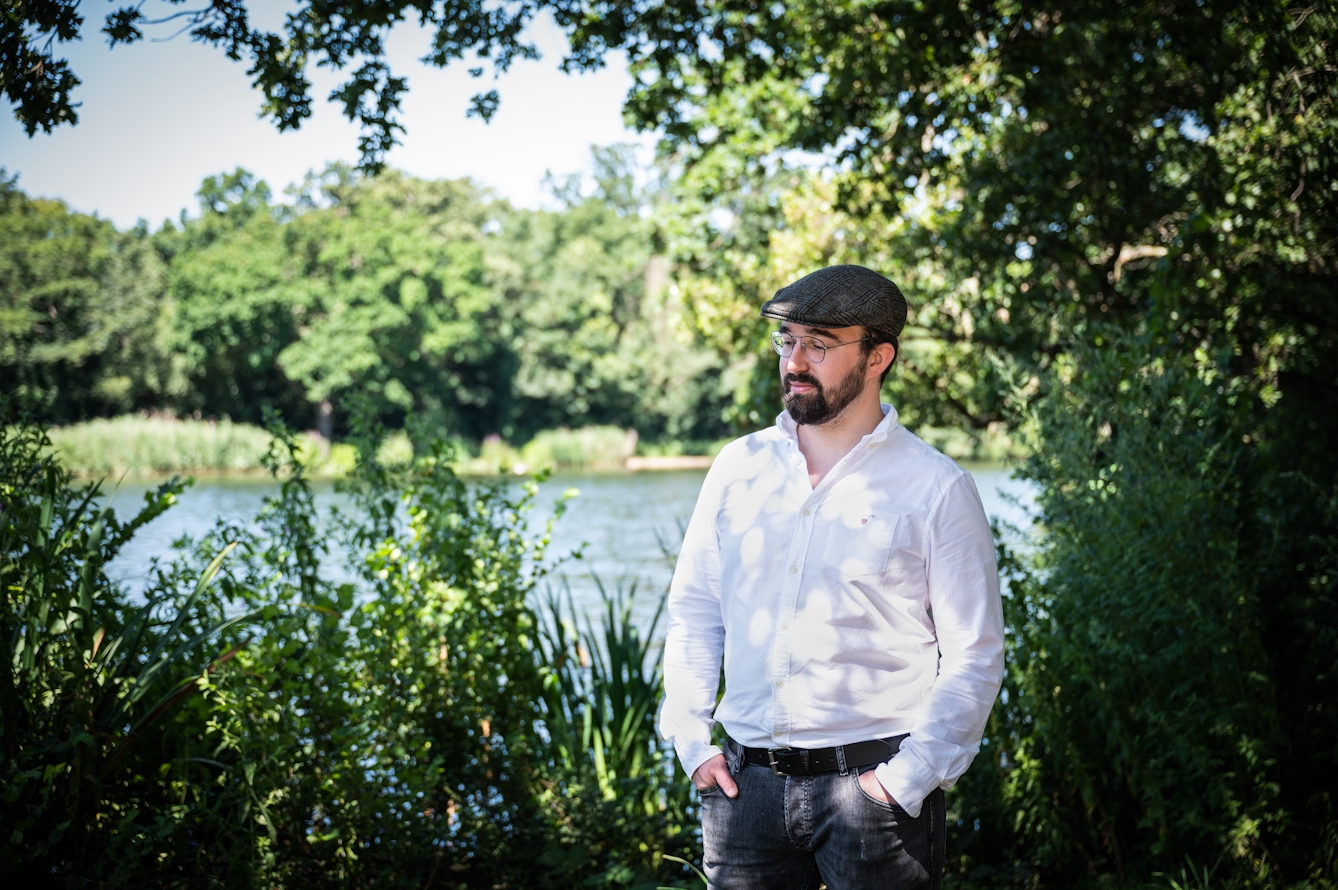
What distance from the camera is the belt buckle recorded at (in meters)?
2.03

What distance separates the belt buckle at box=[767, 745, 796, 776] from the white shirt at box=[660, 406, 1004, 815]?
0.04 ft

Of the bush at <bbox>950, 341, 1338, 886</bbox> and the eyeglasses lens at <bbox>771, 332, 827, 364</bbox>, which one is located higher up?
the eyeglasses lens at <bbox>771, 332, 827, 364</bbox>

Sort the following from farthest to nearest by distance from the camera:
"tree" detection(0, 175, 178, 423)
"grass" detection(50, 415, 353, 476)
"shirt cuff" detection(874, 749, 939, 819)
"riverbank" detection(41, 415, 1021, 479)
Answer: "tree" detection(0, 175, 178, 423), "grass" detection(50, 415, 353, 476), "riverbank" detection(41, 415, 1021, 479), "shirt cuff" detection(874, 749, 939, 819)

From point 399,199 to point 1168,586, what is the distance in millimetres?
54376

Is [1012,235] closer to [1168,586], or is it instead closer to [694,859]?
[1168,586]

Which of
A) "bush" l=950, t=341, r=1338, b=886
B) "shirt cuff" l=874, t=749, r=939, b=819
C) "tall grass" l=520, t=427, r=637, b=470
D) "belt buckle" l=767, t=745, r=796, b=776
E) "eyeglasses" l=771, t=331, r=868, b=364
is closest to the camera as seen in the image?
"shirt cuff" l=874, t=749, r=939, b=819

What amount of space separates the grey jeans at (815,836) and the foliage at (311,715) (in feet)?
5.19

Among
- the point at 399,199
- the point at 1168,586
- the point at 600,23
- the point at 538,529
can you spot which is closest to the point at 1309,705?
the point at 1168,586

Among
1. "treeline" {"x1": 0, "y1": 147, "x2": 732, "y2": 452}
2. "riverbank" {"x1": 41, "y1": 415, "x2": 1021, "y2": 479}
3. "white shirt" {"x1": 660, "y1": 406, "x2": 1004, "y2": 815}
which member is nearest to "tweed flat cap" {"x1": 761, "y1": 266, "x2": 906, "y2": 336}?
"white shirt" {"x1": 660, "y1": 406, "x2": 1004, "y2": 815}

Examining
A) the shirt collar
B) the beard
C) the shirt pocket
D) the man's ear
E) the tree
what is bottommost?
the shirt pocket

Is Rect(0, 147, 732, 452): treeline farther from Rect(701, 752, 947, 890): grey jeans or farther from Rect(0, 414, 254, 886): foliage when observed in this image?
Rect(701, 752, 947, 890): grey jeans

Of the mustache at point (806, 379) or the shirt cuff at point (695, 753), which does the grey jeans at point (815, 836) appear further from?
the mustache at point (806, 379)

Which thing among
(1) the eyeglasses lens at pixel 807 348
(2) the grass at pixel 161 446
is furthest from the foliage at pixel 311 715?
(2) the grass at pixel 161 446

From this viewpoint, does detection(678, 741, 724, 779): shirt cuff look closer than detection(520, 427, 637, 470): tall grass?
Yes
